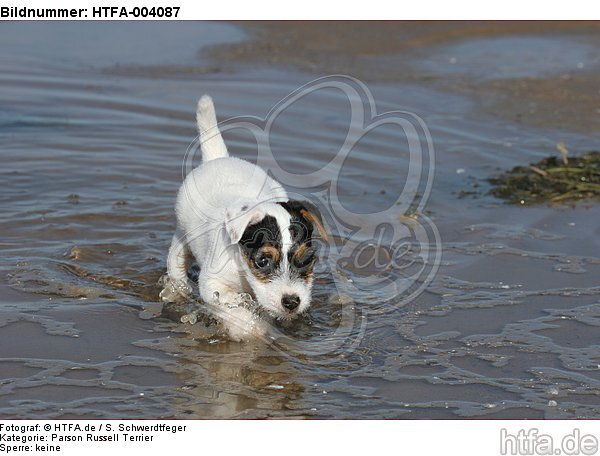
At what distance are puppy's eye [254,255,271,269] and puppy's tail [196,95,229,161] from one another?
153 cm

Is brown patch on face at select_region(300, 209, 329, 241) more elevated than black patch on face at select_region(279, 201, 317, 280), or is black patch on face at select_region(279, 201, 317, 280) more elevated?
brown patch on face at select_region(300, 209, 329, 241)

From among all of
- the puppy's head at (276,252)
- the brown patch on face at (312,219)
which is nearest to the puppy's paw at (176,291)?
the puppy's head at (276,252)

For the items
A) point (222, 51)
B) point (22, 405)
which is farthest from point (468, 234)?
point (222, 51)

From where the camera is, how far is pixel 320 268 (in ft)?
25.5

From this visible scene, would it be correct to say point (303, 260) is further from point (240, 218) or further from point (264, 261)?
point (240, 218)

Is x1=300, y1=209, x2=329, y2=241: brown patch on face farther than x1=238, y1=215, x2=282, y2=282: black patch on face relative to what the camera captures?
Yes

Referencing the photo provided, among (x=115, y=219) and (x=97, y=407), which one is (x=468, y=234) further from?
(x=97, y=407)

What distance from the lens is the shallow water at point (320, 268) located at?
18.9 feet

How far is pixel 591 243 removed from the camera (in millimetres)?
8266

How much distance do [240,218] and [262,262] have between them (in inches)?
12.0

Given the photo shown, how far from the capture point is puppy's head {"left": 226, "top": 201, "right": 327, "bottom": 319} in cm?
584

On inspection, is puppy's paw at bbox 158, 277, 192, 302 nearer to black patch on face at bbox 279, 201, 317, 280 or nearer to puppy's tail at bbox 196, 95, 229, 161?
puppy's tail at bbox 196, 95, 229, 161

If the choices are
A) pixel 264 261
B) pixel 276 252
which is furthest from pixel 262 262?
pixel 276 252

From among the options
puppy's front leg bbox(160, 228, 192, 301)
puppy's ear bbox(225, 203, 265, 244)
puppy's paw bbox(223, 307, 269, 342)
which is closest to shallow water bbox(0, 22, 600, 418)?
puppy's paw bbox(223, 307, 269, 342)
